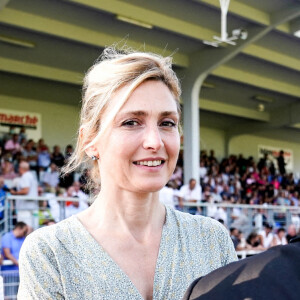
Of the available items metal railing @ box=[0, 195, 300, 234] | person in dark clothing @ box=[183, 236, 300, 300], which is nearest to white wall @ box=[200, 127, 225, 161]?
metal railing @ box=[0, 195, 300, 234]

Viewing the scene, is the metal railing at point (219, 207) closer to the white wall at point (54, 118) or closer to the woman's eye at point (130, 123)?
the white wall at point (54, 118)

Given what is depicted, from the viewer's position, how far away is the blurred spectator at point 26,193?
26.2 feet

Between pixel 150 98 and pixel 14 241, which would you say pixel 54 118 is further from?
pixel 150 98

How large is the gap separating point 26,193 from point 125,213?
309 inches

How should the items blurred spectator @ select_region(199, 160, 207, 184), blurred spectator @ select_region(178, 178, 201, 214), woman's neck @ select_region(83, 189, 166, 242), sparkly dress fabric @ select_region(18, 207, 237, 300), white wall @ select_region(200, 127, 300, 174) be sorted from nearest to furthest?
sparkly dress fabric @ select_region(18, 207, 237, 300) → woman's neck @ select_region(83, 189, 166, 242) → blurred spectator @ select_region(178, 178, 201, 214) → blurred spectator @ select_region(199, 160, 207, 184) → white wall @ select_region(200, 127, 300, 174)

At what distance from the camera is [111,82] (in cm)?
163

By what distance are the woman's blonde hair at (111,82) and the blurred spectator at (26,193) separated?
21.0 feet

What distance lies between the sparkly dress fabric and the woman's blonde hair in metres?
0.28

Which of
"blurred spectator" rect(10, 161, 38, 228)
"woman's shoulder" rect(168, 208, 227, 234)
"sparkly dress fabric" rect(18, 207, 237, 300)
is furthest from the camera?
"blurred spectator" rect(10, 161, 38, 228)

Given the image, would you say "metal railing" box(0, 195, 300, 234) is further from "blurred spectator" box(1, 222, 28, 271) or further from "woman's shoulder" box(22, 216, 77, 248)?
"woman's shoulder" box(22, 216, 77, 248)

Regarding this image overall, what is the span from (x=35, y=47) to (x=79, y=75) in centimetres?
195

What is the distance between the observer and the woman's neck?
1673mm

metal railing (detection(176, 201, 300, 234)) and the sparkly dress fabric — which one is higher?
the sparkly dress fabric

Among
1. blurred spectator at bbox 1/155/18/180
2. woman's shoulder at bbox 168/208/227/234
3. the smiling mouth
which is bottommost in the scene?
woman's shoulder at bbox 168/208/227/234
